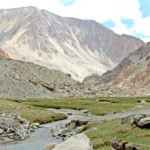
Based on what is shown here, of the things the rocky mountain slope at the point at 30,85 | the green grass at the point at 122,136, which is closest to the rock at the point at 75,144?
the green grass at the point at 122,136

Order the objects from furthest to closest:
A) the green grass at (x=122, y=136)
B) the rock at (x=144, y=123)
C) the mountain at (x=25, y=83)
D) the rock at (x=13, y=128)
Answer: the mountain at (x=25, y=83), the rock at (x=13, y=128), the rock at (x=144, y=123), the green grass at (x=122, y=136)

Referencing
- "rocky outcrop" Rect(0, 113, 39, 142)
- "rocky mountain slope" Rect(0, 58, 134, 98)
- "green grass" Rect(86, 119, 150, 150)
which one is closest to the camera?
"green grass" Rect(86, 119, 150, 150)

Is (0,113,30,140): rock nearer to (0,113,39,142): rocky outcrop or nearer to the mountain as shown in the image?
(0,113,39,142): rocky outcrop

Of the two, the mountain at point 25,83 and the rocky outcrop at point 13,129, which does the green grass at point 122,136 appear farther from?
the mountain at point 25,83

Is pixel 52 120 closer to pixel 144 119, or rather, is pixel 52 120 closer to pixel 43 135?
pixel 43 135

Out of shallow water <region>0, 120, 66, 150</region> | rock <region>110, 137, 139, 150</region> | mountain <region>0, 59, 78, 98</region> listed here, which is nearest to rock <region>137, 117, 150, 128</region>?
rock <region>110, 137, 139, 150</region>

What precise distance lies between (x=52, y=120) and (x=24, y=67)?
116 meters

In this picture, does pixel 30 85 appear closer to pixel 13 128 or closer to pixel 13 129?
pixel 13 128

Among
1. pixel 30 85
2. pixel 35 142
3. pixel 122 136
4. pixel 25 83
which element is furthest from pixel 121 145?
pixel 30 85

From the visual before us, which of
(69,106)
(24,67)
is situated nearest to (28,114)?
(69,106)

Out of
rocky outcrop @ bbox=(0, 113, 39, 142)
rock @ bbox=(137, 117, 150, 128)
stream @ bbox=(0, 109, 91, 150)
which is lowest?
stream @ bbox=(0, 109, 91, 150)

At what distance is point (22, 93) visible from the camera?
16075 centimetres

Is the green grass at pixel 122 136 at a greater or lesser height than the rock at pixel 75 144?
lesser

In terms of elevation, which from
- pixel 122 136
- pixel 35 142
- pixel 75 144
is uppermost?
pixel 75 144
